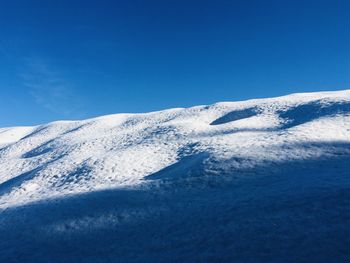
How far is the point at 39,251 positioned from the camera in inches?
324

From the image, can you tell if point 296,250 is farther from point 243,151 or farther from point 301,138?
point 301,138

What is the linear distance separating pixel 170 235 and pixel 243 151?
26.4 feet

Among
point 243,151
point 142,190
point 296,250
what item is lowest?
point 296,250

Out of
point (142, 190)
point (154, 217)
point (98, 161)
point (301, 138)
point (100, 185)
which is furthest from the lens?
point (98, 161)

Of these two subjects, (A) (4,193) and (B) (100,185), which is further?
(A) (4,193)

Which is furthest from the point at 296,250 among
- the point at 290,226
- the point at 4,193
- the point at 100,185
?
the point at 4,193

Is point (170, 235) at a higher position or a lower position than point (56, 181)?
lower

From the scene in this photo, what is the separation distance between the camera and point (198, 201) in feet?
33.6

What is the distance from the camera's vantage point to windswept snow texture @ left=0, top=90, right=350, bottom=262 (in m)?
6.83

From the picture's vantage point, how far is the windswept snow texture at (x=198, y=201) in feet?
22.4

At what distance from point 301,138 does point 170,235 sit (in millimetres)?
10646

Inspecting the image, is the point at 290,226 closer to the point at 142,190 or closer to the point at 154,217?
the point at 154,217

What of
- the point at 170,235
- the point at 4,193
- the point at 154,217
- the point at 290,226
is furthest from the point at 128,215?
the point at 4,193

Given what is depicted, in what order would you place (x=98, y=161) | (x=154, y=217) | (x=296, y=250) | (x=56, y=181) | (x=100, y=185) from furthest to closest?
(x=98, y=161) < (x=56, y=181) < (x=100, y=185) < (x=154, y=217) < (x=296, y=250)
